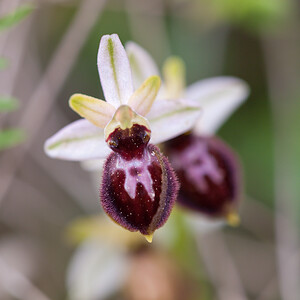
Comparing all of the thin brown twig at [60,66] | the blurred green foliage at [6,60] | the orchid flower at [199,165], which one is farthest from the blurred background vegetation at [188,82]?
the blurred green foliage at [6,60]

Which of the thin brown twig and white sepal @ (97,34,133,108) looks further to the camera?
the thin brown twig

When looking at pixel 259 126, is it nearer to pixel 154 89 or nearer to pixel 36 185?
pixel 36 185

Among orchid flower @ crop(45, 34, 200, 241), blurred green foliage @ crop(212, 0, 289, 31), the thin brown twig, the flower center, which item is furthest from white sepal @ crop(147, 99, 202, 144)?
blurred green foliage @ crop(212, 0, 289, 31)

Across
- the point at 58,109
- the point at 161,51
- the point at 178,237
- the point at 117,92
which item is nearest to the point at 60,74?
the point at 58,109

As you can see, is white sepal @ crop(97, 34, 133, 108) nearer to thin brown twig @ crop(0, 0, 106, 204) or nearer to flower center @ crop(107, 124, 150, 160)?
flower center @ crop(107, 124, 150, 160)

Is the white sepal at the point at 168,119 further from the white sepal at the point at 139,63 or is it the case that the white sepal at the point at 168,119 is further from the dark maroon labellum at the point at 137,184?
the white sepal at the point at 139,63

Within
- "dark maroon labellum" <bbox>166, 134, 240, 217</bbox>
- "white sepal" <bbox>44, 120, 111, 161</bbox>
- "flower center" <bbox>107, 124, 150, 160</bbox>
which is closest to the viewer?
"flower center" <bbox>107, 124, 150, 160</bbox>
